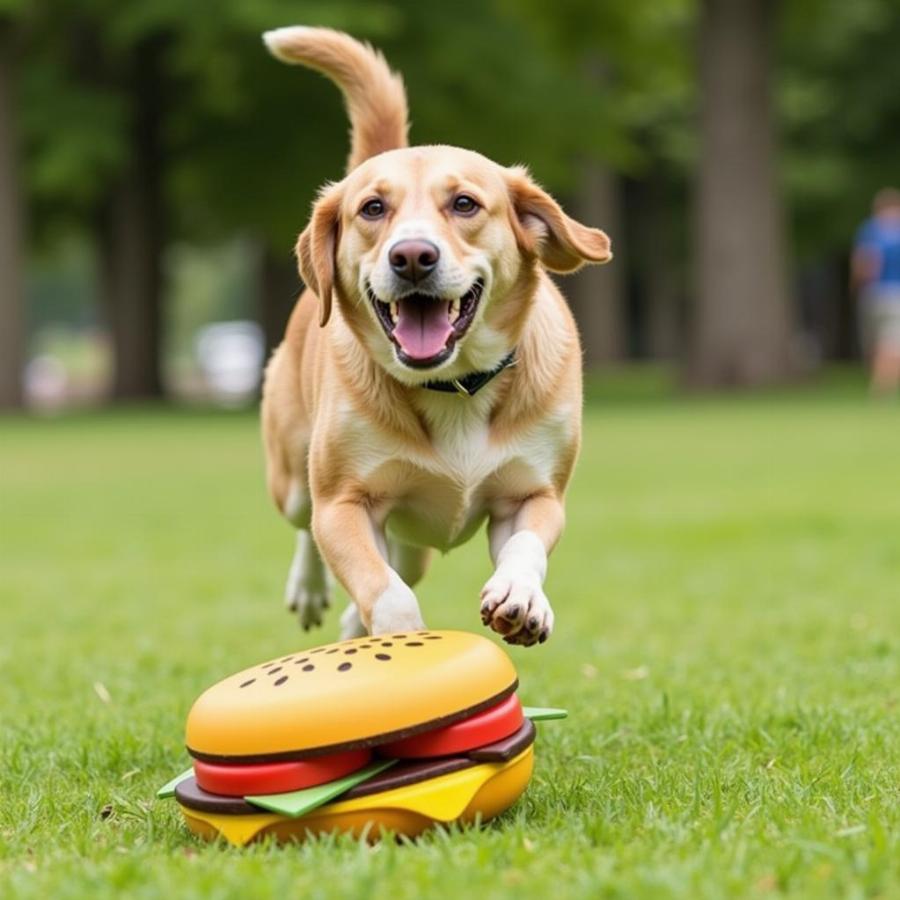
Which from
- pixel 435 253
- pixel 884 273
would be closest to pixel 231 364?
pixel 884 273

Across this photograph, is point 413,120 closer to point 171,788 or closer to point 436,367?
point 436,367

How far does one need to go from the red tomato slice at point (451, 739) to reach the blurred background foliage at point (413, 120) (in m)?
20.1

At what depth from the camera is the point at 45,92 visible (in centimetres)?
2845

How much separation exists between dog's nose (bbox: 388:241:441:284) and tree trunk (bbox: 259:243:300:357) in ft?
80.6

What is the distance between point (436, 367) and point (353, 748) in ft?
4.01

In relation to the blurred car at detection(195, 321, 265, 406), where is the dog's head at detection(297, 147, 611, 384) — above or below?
above

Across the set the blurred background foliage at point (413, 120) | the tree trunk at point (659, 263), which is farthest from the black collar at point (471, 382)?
the tree trunk at point (659, 263)

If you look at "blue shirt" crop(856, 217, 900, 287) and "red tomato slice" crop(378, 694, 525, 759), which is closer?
"red tomato slice" crop(378, 694, 525, 759)

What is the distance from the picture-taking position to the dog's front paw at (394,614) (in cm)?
439

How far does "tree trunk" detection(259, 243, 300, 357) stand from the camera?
29781 millimetres

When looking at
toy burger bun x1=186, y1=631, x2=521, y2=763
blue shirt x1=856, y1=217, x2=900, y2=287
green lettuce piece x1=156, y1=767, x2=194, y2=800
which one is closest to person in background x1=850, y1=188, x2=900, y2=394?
blue shirt x1=856, y1=217, x2=900, y2=287

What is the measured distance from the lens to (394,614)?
440 centimetres

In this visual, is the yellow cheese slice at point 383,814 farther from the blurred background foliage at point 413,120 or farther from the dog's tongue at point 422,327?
the blurred background foliage at point 413,120

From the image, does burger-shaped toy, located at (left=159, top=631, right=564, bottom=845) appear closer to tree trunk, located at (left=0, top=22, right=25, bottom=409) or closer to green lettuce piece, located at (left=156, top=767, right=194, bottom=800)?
green lettuce piece, located at (left=156, top=767, right=194, bottom=800)
